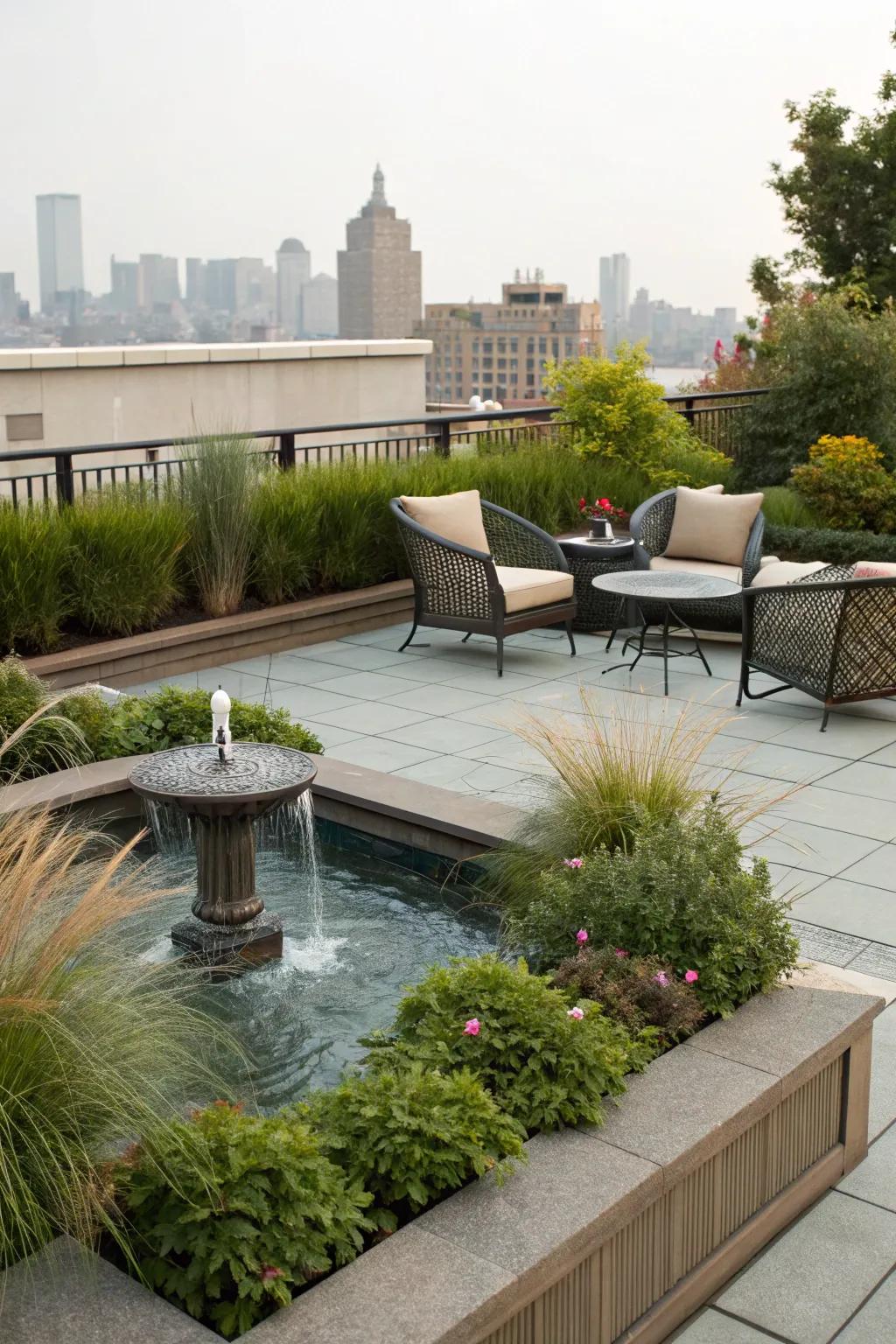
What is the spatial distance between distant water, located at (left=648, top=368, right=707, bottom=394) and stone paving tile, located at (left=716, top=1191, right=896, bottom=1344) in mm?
10293

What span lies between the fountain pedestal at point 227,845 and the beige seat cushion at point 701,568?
16.2ft

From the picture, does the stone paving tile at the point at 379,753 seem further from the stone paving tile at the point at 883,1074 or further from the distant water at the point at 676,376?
the distant water at the point at 676,376

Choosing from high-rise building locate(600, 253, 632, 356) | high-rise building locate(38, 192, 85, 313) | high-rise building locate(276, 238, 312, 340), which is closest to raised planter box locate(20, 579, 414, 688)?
high-rise building locate(38, 192, 85, 313)

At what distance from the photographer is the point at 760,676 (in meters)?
7.85

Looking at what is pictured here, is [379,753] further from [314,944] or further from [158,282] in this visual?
[158,282]

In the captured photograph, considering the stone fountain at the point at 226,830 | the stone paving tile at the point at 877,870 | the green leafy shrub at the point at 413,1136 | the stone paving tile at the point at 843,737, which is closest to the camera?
the green leafy shrub at the point at 413,1136

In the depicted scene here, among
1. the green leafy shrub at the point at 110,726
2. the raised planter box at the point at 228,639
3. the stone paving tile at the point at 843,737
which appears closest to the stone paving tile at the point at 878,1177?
the green leafy shrub at the point at 110,726

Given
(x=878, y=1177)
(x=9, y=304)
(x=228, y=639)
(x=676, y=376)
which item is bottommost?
(x=878, y=1177)

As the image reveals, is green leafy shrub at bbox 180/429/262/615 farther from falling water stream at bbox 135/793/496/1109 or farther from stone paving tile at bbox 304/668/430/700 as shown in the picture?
falling water stream at bbox 135/793/496/1109

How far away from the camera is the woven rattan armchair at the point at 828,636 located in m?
6.58

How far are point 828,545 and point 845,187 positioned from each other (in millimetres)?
15561

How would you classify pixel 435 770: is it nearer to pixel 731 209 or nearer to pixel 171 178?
pixel 731 209

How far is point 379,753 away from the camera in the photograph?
626 centimetres

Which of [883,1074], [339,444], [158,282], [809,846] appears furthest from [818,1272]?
[158,282]
